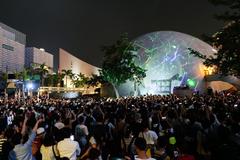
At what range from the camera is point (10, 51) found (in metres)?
103

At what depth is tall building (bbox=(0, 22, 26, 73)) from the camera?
97300 millimetres

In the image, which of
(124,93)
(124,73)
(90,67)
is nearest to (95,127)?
(124,73)

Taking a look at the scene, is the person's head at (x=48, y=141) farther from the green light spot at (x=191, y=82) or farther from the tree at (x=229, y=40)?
the green light spot at (x=191, y=82)

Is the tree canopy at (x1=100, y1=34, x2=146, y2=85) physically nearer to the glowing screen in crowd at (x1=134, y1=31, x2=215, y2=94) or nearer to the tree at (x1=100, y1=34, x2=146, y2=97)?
the tree at (x1=100, y1=34, x2=146, y2=97)

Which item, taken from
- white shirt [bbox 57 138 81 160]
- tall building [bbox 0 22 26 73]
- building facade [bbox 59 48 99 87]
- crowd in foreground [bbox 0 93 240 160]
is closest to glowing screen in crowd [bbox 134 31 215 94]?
building facade [bbox 59 48 99 87]

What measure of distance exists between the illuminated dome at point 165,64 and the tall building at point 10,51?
155 feet

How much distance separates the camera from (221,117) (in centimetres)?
949

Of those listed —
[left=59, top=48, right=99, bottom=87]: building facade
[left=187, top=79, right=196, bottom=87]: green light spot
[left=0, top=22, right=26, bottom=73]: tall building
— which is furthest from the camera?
[left=59, top=48, right=99, bottom=87]: building facade

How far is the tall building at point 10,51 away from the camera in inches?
3831

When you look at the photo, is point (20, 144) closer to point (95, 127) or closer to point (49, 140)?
point (49, 140)

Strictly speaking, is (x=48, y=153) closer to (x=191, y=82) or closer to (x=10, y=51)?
(x=191, y=82)

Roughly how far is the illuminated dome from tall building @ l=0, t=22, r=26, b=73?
47159 millimetres

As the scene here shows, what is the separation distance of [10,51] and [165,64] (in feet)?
184

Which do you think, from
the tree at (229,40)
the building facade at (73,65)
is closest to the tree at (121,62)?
the tree at (229,40)
